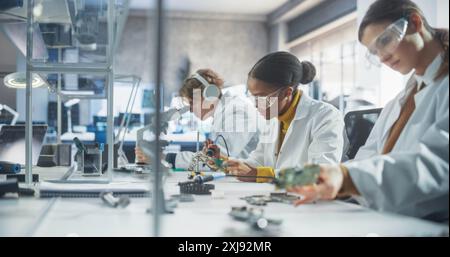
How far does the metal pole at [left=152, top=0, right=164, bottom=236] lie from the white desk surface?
0.10ft

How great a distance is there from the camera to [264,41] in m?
8.51

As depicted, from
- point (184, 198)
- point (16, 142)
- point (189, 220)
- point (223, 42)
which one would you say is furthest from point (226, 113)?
point (223, 42)

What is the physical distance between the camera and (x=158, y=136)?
2.09 ft

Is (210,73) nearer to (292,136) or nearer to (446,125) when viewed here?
(292,136)

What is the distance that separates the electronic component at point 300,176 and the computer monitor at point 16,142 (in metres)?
1.37

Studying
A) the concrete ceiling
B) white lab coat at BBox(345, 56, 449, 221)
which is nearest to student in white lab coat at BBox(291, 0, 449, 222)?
white lab coat at BBox(345, 56, 449, 221)

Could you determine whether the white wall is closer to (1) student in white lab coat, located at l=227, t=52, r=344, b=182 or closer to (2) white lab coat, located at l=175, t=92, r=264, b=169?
(2) white lab coat, located at l=175, t=92, r=264, b=169

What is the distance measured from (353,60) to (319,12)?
4.13 ft

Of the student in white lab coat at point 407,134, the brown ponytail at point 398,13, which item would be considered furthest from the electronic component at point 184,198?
the brown ponytail at point 398,13

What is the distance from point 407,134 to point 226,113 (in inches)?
65.4

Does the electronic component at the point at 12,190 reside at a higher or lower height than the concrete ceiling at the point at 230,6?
lower

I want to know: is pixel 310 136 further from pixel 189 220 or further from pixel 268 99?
pixel 189 220

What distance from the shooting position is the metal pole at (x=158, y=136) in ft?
1.98

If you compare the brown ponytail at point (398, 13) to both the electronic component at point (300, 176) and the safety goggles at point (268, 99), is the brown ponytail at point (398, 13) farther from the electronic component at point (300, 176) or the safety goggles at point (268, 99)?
the safety goggles at point (268, 99)
